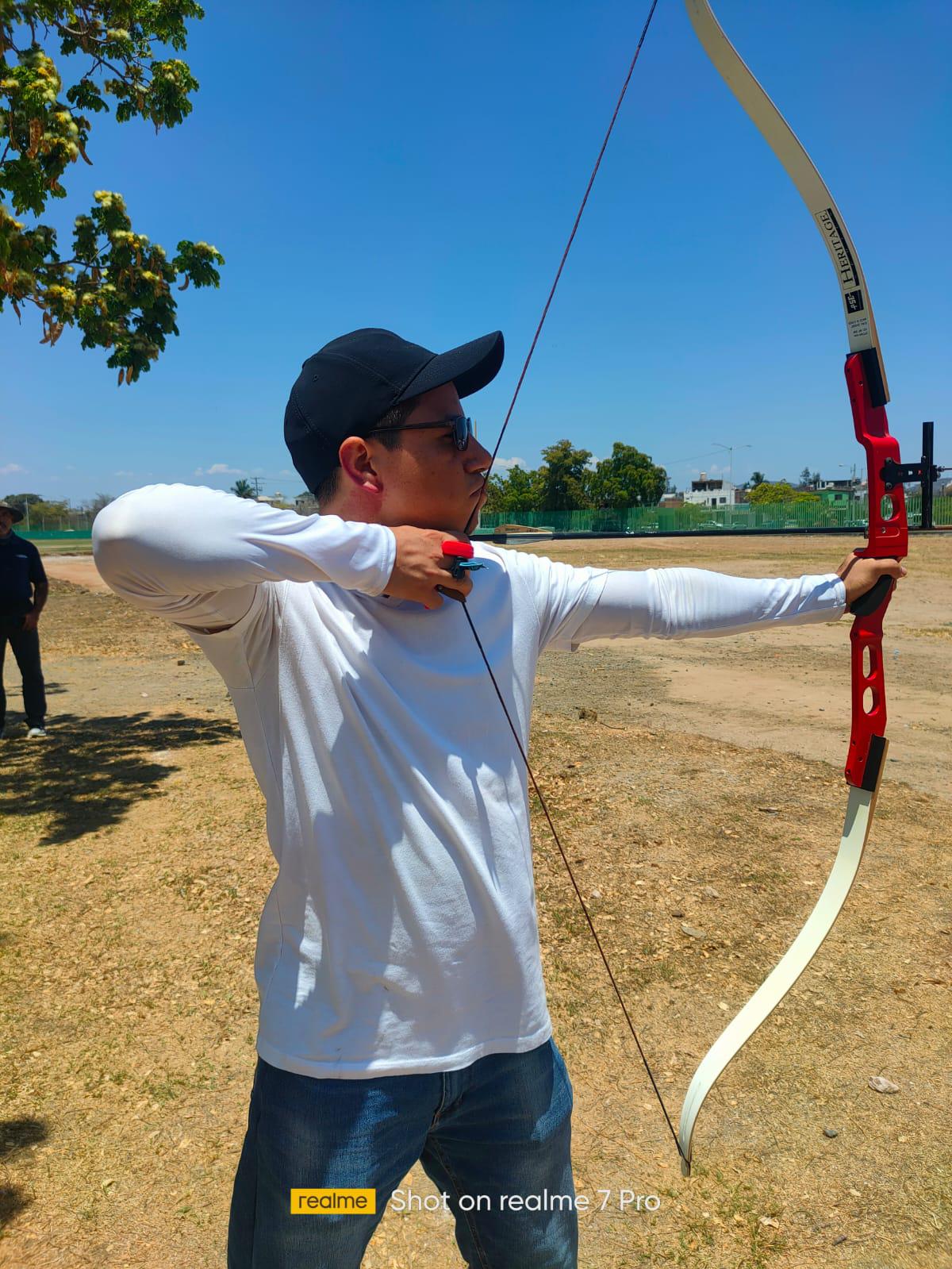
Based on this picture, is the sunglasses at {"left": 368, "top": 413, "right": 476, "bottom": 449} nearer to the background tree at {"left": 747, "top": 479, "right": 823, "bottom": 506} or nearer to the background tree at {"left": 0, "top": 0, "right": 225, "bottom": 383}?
the background tree at {"left": 0, "top": 0, "right": 225, "bottom": 383}

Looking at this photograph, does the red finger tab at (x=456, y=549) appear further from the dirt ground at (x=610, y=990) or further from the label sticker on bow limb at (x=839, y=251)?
the dirt ground at (x=610, y=990)

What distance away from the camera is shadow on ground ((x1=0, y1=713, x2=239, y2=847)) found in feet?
18.8

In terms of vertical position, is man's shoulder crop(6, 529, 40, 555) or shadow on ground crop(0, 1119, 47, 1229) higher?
man's shoulder crop(6, 529, 40, 555)

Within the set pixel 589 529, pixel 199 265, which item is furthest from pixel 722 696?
pixel 589 529

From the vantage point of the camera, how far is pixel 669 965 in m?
3.83

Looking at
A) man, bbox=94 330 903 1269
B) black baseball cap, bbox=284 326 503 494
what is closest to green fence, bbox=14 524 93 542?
black baseball cap, bbox=284 326 503 494

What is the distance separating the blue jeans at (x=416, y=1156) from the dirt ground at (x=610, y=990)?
1155 mm

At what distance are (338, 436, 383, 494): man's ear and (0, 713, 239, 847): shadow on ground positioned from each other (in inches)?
182

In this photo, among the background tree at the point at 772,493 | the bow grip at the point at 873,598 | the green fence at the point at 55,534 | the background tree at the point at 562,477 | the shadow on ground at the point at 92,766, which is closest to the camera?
the bow grip at the point at 873,598

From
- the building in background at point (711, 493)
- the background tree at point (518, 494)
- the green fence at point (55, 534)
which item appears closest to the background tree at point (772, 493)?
the building in background at point (711, 493)

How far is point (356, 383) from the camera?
4.75ft

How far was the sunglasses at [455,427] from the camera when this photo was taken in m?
1.46

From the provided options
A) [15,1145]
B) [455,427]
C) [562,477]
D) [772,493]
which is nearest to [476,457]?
[455,427]

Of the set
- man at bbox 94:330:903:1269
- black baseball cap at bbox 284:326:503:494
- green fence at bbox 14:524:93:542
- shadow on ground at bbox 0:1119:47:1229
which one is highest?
green fence at bbox 14:524:93:542
